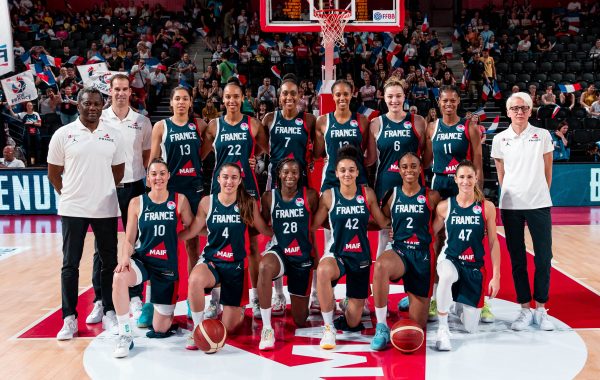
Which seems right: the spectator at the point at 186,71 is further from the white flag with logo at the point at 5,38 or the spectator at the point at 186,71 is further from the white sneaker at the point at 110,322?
the white sneaker at the point at 110,322

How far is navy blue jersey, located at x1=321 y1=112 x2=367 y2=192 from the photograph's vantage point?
5398 mm

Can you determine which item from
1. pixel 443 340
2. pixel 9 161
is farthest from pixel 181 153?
pixel 9 161

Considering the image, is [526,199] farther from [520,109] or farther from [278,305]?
[278,305]

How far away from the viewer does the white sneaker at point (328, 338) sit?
4547 millimetres

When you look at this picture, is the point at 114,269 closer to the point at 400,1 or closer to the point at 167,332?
the point at 167,332

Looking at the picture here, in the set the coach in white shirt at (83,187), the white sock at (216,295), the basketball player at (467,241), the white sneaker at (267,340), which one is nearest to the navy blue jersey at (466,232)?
the basketball player at (467,241)

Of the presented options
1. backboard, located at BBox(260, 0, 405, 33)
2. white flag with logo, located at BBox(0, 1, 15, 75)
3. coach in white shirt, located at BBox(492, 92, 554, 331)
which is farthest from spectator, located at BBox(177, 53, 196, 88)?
coach in white shirt, located at BBox(492, 92, 554, 331)

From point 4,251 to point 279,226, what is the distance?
4817 millimetres

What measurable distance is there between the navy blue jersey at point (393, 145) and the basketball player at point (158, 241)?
1.65 m

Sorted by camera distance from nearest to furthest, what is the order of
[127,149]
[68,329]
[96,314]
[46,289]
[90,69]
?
[68,329] < [96,314] < [127,149] < [46,289] < [90,69]

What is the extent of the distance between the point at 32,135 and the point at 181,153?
811 cm

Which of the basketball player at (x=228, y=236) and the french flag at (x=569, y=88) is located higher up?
the french flag at (x=569, y=88)

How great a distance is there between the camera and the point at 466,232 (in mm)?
4781

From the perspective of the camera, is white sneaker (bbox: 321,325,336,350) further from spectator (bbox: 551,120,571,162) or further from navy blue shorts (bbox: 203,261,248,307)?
spectator (bbox: 551,120,571,162)
